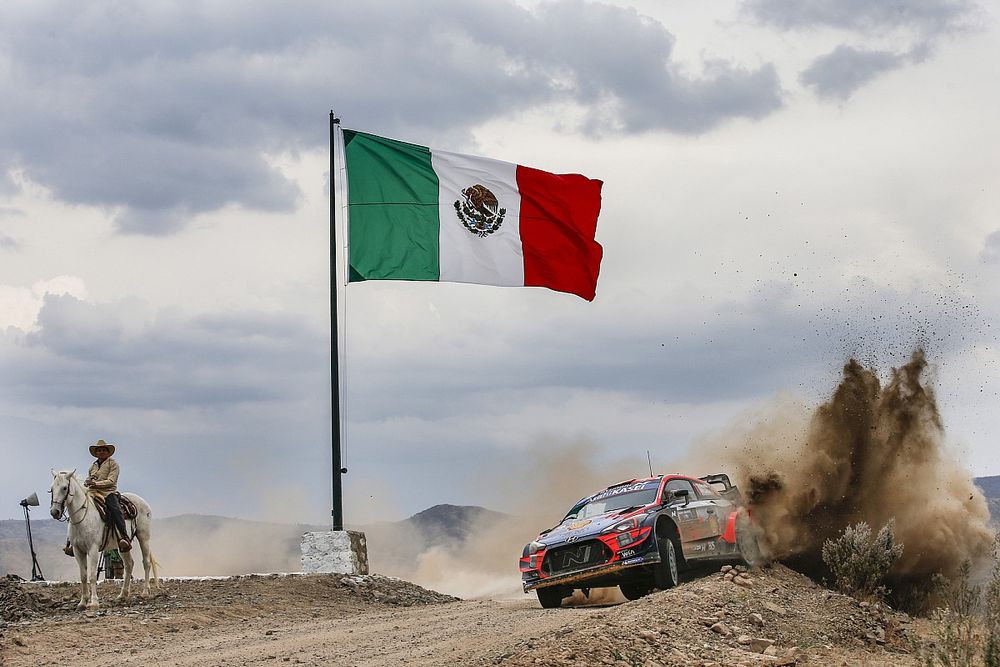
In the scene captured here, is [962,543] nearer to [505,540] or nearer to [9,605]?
[505,540]

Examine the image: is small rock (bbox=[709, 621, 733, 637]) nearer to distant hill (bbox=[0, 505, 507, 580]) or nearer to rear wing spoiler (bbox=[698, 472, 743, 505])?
rear wing spoiler (bbox=[698, 472, 743, 505])

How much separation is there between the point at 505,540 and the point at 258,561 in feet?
71.7

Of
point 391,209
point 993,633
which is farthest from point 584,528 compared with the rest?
point 391,209

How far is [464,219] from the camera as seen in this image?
23672 mm

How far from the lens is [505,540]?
36.3 metres

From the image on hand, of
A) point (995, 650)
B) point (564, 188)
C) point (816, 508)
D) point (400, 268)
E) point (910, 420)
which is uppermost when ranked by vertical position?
point (564, 188)

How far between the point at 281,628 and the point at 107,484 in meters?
5.45

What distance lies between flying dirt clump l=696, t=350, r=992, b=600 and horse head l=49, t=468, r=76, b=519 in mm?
12525

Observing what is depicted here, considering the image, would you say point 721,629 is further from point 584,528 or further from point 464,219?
point 464,219

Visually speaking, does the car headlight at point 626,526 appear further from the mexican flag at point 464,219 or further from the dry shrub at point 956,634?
the mexican flag at point 464,219

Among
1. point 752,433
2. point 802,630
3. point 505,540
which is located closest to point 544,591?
point 802,630

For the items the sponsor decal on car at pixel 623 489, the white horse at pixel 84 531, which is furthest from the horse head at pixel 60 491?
the sponsor decal on car at pixel 623 489

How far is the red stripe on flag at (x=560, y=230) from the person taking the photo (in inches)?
963

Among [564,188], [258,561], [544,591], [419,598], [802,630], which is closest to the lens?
[802,630]
